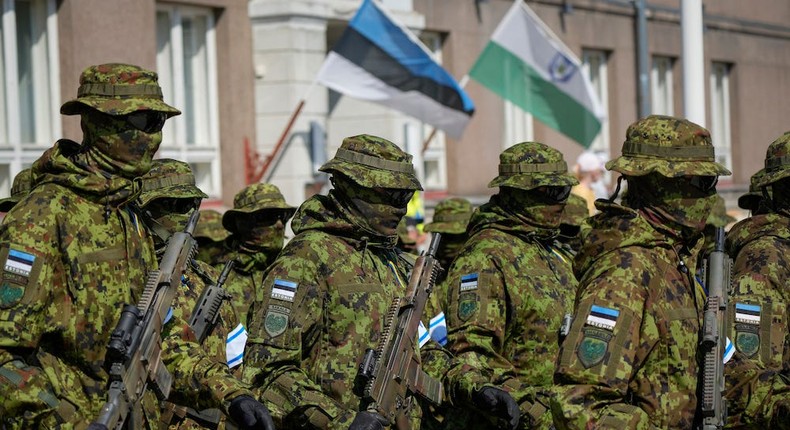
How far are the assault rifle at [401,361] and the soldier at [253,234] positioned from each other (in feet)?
8.39

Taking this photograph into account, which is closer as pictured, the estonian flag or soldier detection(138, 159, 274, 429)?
soldier detection(138, 159, 274, 429)

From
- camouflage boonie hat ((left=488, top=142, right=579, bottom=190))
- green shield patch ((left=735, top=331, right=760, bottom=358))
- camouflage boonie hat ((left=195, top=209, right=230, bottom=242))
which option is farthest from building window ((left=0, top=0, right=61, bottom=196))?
green shield patch ((left=735, top=331, right=760, bottom=358))

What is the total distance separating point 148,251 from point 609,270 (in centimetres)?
170

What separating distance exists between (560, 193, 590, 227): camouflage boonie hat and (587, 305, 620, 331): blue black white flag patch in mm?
4013

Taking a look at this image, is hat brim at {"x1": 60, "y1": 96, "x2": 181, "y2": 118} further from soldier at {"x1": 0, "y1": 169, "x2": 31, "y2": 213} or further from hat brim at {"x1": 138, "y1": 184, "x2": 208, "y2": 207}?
soldier at {"x1": 0, "y1": 169, "x2": 31, "y2": 213}

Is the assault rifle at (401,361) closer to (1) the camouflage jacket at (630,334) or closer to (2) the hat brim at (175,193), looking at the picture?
(1) the camouflage jacket at (630,334)

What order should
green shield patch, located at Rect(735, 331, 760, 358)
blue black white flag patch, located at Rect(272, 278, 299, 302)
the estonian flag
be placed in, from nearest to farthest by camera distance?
blue black white flag patch, located at Rect(272, 278, 299, 302), green shield patch, located at Rect(735, 331, 760, 358), the estonian flag

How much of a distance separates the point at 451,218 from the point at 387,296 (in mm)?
4000

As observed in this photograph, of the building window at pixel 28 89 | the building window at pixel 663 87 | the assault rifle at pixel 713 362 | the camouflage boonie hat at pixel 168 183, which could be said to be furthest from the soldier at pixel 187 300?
the building window at pixel 663 87

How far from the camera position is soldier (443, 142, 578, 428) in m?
6.40

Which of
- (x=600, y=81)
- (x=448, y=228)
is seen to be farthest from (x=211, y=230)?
(x=600, y=81)

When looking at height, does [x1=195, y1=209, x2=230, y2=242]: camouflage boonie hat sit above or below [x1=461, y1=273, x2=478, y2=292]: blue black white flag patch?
above

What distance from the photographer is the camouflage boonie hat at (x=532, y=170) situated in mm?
7328

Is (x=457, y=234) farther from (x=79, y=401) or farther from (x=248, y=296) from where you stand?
(x=79, y=401)
